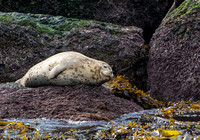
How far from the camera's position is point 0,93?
377 cm

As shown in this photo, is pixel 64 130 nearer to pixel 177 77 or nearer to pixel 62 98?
pixel 62 98

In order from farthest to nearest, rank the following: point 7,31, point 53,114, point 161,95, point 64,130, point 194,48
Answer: point 7,31 → point 161,95 → point 194,48 → point 53,114 → point 64,130

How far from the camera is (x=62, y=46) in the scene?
5852 millimetres

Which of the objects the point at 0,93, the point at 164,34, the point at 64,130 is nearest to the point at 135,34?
the point at 164,34

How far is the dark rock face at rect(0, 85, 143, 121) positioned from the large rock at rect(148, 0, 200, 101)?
1.38 meters

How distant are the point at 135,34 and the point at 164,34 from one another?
4.13ft

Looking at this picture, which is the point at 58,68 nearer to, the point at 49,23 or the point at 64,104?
the point at 64,104

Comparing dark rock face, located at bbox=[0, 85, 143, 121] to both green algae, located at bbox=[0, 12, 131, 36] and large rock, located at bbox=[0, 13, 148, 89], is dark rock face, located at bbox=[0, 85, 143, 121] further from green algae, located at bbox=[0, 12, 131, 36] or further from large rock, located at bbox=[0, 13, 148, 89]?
green algae, located at bbox=[0, 12, 131, 36]

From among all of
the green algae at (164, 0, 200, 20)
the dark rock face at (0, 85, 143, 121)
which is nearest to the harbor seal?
the dark rock face at (0, 85, 143, 121)

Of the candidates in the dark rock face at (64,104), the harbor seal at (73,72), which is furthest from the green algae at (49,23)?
the dark rock face at (64,104)

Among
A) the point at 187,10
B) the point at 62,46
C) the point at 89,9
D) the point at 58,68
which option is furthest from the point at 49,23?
the point at 187,10

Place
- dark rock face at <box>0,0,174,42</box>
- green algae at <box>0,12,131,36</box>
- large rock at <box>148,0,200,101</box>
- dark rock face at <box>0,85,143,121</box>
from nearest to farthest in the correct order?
dark rock face at <box>0,85,143,121</box>, large rock at <box>148,0,200,101</box>, green algae at <box>0,12,131,36</box>, dark rock face at <box>0,0,174,42</box>

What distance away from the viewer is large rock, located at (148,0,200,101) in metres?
4.47

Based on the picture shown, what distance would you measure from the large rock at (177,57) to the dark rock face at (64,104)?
1.38 m
